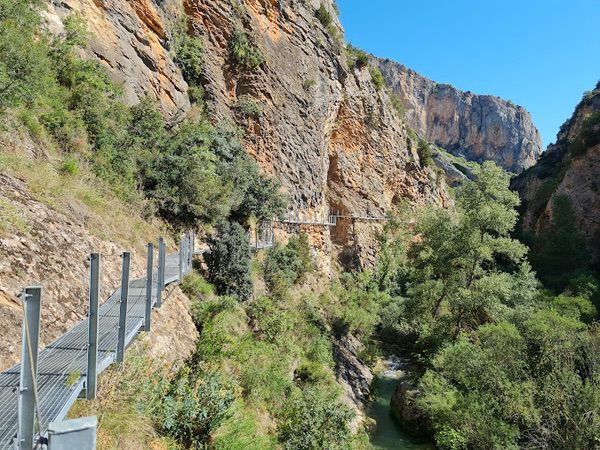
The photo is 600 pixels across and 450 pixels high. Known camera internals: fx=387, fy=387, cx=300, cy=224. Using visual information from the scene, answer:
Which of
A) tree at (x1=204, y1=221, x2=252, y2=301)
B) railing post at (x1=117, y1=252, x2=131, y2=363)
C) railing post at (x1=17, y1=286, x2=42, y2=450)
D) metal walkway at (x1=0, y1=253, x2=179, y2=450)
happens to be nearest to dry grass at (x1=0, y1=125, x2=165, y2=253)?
metal walkway at (x1=0, y1=253, x2=179, y2=450)

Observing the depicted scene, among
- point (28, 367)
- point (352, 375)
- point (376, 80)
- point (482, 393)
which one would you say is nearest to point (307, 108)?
point (376, 80)

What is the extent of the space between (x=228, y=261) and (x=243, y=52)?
565 inches

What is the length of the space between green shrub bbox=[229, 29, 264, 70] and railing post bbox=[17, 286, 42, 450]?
22552 millimetres

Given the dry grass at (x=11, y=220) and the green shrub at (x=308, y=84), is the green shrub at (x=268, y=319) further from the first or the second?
the green shrub at (x=308, y=84)

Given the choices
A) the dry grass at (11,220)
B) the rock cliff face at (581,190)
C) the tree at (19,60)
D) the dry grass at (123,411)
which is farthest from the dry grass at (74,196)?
the rock cliff face at (581,190)

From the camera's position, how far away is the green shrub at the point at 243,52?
22266 millimetres

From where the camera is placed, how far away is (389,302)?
28828mm

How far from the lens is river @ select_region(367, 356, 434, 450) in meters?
14.9

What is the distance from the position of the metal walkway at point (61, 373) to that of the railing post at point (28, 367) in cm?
31

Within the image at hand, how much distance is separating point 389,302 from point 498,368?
51.6 feet

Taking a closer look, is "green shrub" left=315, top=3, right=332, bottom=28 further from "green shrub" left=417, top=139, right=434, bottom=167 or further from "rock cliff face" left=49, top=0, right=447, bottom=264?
"green shrub" left=417, top=139, right=434, bottom=167

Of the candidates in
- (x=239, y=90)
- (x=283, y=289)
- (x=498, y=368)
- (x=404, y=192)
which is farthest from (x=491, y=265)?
(x=404, y=192)

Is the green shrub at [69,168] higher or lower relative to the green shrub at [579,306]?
higher

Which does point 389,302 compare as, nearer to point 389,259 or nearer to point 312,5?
point 389,259
